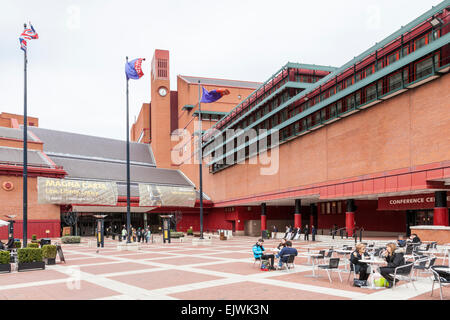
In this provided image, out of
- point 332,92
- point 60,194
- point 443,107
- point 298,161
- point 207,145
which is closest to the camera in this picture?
point 443,107

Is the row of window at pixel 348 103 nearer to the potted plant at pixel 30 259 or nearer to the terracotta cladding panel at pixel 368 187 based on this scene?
the terracotta cladding panel at pixel 368 187

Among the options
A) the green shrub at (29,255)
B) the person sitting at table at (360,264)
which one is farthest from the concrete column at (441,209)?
the green shrub at (29,255)

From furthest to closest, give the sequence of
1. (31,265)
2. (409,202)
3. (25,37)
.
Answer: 1. (409,202)
2. (25,37)
3. (31,265)

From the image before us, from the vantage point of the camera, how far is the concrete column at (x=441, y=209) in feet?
88.8

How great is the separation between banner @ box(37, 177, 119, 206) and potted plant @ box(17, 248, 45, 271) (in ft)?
121

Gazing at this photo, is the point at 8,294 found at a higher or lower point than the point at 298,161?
lower

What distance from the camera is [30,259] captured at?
1761 centimetres

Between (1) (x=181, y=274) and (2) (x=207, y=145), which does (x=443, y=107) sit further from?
(2) (x=207, y=145)

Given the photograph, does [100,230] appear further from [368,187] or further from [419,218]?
[419,218]

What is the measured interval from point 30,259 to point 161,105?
2759 inches

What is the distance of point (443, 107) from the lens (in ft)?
85.0

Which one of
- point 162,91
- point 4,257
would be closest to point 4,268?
point 4,257

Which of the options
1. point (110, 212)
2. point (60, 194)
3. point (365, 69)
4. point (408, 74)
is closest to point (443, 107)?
point (408, 74)

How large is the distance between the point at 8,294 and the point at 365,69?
105 ft
